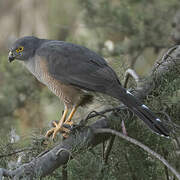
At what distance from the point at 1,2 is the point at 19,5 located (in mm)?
1002

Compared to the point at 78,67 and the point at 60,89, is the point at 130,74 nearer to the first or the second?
the point at 78,67

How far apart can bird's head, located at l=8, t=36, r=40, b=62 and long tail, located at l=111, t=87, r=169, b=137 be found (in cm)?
121

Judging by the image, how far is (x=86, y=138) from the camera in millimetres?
2367

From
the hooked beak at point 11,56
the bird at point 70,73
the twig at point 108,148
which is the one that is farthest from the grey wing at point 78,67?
the twig at point 108,148

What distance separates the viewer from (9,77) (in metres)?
4.70

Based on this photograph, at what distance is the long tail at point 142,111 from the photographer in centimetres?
229

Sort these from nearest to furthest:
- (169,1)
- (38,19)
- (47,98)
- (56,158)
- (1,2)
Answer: (56,158), (47,98), (169,1), (38,19), (1,2)

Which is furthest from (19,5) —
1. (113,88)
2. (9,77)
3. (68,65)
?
(113,88)

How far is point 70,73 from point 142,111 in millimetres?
971

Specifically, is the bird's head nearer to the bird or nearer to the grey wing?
the bird

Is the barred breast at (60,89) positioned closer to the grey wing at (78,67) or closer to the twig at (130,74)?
the grey wing at (78,67)

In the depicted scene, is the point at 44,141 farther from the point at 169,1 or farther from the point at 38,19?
the point at 38,19

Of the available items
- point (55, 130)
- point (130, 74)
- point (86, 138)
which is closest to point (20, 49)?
point (55, 130)

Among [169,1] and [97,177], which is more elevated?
[169,1]
